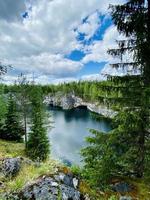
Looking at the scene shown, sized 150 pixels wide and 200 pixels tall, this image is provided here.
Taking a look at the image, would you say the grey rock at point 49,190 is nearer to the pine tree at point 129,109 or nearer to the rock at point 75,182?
the rock at point 75,182

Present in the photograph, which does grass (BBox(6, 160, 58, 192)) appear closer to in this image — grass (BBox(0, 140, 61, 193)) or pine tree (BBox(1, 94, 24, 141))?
grass (BBox(0, 140, 61, 193))

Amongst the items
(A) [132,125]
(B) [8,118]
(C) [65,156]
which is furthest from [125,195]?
(B) [8,118]

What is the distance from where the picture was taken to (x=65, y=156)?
40.9 metres

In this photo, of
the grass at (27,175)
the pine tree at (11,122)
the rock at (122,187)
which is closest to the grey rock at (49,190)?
the grass at (27,175)

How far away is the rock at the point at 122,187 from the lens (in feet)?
23.2

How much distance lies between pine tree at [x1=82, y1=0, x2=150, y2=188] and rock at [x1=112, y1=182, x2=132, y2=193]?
1.51 metres

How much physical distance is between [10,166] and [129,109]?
187 inches

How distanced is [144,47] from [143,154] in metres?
3.91

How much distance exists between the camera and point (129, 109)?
9367 millimetres

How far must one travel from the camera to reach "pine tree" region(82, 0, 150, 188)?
923 cm

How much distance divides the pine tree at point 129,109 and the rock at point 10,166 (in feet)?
10.4

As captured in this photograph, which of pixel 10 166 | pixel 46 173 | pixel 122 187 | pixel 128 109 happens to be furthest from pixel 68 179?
pixel 128 109

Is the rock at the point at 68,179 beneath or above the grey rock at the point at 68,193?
above

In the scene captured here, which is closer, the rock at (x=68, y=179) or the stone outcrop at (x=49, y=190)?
the stone outcrop at (x=49, y=190)
